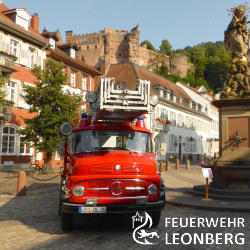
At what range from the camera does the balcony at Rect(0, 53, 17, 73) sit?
76.7 ft

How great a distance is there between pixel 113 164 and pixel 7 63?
20.0m

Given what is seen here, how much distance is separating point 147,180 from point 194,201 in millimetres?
4132

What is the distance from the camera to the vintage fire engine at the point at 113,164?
614 cm

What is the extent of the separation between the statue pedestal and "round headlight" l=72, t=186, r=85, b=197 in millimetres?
6177

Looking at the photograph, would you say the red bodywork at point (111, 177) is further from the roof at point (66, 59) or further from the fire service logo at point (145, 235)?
the roof at point (66, 59)

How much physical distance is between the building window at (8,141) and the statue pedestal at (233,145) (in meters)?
17.6

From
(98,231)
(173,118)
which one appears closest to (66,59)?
(173,118)

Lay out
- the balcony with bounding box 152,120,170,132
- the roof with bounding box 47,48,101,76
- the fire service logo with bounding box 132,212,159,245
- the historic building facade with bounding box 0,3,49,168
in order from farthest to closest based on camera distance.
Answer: the balcony with bounding box 152,120,170,132
the roof with bounding box 47,48,101,76
the historic building facade with bounding box 0,3,49,168
the fire service logo with bounding box 132,212,159,245

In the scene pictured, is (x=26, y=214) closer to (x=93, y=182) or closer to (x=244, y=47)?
(x=93, y=182)

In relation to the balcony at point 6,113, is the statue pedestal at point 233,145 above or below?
below

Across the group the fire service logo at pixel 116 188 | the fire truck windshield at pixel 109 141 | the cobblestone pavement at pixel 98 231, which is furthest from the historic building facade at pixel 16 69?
the fire service logo at pixel 116 188

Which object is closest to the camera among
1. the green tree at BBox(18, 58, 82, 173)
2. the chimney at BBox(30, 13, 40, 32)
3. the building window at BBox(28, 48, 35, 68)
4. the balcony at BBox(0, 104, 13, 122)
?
the green tree at BBox(18, 58, 82, 173)

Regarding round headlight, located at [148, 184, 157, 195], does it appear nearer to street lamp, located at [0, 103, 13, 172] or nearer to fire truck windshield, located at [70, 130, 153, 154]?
fire truck windshield, located at [70, 130, 153, 154]

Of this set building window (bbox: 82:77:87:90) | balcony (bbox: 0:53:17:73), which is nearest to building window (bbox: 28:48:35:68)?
balcony (bbox: 0:53:17:73)
